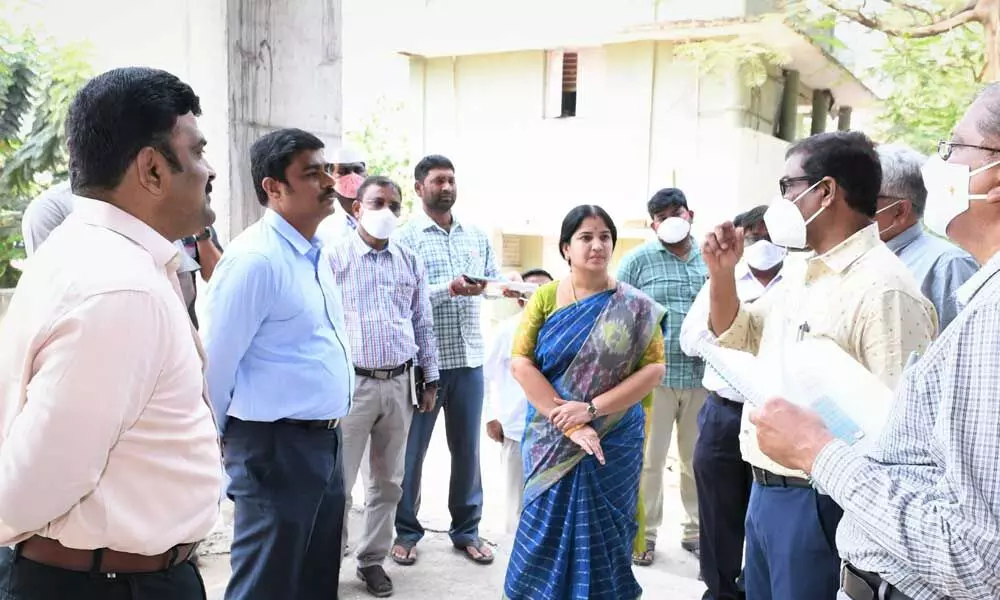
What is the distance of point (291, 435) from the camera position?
258cm

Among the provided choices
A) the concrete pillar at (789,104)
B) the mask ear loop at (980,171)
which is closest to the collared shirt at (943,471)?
the mask ear loop at (980,171)

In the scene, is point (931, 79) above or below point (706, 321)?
above

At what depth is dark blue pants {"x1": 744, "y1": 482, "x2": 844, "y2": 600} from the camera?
2.07 m

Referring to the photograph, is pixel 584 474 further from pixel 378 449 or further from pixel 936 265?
pixel 936 265

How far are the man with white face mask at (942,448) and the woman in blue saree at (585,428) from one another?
1.66 m

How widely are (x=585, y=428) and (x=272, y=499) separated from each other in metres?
1.31

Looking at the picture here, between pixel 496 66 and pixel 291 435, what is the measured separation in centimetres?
1044

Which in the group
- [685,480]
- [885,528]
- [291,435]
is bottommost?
[685,480]

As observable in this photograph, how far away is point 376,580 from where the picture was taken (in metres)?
3.71

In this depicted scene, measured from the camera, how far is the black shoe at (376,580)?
3.68 m

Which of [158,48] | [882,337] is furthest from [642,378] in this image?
[158,48]

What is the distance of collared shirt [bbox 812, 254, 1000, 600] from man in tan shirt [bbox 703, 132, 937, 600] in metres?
0.60

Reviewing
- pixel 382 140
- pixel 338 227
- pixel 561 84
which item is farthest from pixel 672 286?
pixel 382 140

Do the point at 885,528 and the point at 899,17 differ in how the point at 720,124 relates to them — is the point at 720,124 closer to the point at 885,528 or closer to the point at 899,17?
the point at 899,17
